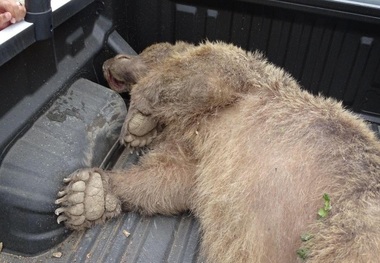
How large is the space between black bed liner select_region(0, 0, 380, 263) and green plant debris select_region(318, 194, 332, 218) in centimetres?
87

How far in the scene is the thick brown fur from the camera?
8.13ft

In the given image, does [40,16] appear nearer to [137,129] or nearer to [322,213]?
[137,129]

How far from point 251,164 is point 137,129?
943 mm

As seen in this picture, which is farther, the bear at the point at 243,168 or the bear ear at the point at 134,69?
the bear ear at the point at 134,69

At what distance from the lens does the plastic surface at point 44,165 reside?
274 cm

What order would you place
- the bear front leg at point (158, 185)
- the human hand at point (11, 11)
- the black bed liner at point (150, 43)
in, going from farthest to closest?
1. the bear front leg at point (158, 185)
2. the black bed liner at point (150, 43)
3. the human hand at point (11, 11)

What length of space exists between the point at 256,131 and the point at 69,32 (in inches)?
57.3

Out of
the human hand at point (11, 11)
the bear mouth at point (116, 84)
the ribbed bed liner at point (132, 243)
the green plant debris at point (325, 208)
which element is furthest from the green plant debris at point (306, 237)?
the bear mouth at point (116, 84)

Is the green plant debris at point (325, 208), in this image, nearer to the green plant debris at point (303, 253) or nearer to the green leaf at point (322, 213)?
the green leaf at point (322, 213)

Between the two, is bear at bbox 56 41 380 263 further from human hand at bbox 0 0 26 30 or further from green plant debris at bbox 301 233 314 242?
human hand at bbox 0 0 26 30

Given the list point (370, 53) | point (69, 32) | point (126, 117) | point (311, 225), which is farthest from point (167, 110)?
point (370, 53)

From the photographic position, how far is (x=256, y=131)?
2.88 meters

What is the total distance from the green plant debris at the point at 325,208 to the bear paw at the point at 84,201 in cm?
127

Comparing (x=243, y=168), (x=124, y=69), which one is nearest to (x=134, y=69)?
(x=124, y=69)
